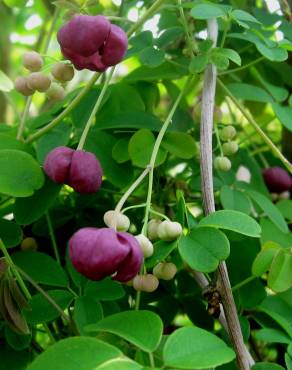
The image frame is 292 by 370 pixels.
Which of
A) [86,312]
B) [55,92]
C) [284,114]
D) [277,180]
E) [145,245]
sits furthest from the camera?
[277,180]

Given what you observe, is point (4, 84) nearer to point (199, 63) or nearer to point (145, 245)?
point (199, 63)

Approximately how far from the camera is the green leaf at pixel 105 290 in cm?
76

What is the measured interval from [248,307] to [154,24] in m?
0.49

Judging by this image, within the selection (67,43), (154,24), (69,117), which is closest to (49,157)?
(67,43)

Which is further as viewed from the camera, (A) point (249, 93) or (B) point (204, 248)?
(A) point (249, 93)

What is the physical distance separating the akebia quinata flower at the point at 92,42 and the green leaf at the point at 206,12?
0.10 m

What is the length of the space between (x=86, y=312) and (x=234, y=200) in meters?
0.30

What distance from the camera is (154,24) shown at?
1.05 metres

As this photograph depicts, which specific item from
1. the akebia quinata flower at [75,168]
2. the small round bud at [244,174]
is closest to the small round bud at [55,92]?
the akebia quinata flower at [75,168]

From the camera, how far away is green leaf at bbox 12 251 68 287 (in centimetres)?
82

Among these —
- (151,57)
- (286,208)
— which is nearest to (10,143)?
(151,57)

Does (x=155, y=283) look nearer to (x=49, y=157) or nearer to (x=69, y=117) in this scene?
(x=49, y=157)

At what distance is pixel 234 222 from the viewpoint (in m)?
0.65

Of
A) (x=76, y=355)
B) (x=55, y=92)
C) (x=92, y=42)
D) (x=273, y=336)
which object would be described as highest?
(x=92, y=42)
